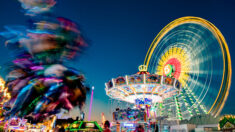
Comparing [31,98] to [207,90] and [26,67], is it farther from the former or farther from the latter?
[207,90]

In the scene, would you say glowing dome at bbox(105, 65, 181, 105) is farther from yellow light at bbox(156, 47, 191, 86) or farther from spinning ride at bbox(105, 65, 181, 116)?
yellow light at bbox(156, 47, 191, 86)

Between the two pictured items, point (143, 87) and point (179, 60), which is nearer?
point (143, 87)

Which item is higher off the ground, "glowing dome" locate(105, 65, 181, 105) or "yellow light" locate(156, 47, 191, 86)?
"yellow light" locate(156, 47, 191, 86)

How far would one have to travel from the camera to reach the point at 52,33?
891 cm

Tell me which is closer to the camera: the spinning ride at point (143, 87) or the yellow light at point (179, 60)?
the spinning ride at point (143, 87)

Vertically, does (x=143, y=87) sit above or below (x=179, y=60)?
below

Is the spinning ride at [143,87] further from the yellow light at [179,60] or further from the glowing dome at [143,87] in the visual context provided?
the yellow light at [179,60]

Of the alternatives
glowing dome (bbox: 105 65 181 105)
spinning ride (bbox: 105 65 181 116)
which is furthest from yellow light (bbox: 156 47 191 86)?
glowing dome (bbox: 105 65 181 105)

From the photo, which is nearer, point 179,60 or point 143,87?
point 143,87

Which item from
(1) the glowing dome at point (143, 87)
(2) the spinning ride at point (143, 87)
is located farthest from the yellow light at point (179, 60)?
(1) the glowing dome at point (143, 87)

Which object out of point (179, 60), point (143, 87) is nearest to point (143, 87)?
point (143, 87)

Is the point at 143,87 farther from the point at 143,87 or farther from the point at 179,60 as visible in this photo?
the point at 179,60

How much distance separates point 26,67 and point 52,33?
2381 millimetres

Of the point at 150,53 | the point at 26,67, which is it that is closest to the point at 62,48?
the point at 26,67
